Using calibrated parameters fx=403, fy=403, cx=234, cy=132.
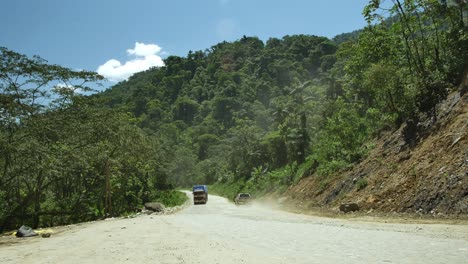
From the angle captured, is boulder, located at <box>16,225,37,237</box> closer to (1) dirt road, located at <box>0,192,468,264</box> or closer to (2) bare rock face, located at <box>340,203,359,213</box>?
(1) dirt road, located at <box>0,192,468,264</box>

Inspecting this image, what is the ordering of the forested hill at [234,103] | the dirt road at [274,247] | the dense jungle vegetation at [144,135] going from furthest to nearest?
the forested hill at [234,103], the dense jungle vegetation at [144,135], the dirt road at [274,247]

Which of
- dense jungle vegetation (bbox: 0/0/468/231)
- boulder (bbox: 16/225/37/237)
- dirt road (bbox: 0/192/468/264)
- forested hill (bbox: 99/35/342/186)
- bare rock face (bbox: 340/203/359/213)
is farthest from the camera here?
forested hill (bbox: 99/35/342/186)

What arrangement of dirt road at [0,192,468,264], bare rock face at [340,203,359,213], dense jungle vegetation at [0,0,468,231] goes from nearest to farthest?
dirt road at [0,192,468,264], bare rock face at [340,203,359,213], dense jungle vegetation at [0,0,468,231]

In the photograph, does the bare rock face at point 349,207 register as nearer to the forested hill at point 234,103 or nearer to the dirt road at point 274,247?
the dirt road at point 274,247

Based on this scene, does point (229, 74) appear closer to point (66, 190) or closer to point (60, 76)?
point (66, 190)

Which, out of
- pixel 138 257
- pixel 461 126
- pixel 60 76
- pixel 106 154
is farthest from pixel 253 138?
pixel 138 257

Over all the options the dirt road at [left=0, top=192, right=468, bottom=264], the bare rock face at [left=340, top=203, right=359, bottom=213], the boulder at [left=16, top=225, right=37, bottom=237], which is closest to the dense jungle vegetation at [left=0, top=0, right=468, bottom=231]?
the boulder at [left=16, top=225, right=37, bottom=237]

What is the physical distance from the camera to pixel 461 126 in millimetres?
17844

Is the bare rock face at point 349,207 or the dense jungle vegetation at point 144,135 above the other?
the dense jungle vegetation at point 144,135

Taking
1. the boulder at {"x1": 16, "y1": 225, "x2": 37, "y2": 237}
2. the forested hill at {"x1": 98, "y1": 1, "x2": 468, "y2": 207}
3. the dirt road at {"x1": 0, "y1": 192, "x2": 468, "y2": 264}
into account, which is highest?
the forested hill at {"x1": 98, "y1": 1, "x2": 468, "y2": 207}

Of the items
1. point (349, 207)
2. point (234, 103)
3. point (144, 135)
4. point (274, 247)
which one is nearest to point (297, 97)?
point (144, 135)

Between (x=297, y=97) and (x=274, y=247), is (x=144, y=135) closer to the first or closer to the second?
(x=297, y=97)

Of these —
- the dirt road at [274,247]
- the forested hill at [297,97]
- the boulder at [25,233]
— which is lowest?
the boulder at [25,233]

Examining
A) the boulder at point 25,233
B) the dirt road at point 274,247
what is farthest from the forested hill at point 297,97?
the boulder at point 25,233
